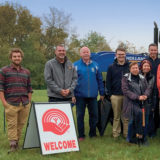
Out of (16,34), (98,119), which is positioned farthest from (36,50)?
(98,119)

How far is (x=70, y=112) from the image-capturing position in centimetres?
470

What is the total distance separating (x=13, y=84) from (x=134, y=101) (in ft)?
7.51

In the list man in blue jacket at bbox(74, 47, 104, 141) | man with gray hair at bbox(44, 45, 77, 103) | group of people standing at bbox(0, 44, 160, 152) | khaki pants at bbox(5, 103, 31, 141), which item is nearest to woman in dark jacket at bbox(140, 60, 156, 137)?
group of people standing at bbox(0, 44, 160, 152)

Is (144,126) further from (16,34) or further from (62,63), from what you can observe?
(16,34)

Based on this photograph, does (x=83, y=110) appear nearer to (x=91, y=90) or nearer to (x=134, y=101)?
(x=91, y=90)

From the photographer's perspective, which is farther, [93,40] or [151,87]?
[93,40]

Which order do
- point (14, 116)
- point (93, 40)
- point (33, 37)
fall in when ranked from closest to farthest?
point (14, 116)
point (33, 37)
point (93, 40)

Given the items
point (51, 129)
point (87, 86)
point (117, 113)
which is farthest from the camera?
point (117, 113)

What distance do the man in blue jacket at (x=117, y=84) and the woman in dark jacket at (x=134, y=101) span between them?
0.29 m

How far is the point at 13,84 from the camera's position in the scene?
445 centimetres

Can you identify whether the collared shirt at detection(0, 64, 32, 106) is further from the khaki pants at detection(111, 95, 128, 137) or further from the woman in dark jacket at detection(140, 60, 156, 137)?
the woman in dark jacket at detection(140, 60, 156, 137)

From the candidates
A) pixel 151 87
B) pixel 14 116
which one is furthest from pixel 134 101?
pixel 14 116

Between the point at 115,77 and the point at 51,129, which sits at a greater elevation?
the point at 115,77

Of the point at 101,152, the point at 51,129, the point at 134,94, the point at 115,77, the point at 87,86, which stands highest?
the point at 115,77
